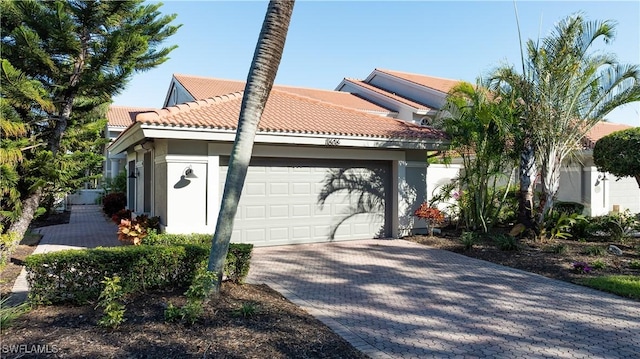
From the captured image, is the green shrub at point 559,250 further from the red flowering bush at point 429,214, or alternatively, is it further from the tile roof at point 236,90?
the tile roof at point 236,90

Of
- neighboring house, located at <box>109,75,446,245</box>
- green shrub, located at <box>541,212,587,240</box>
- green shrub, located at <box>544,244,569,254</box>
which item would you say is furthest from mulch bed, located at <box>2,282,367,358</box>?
green shrub, located at <box>541,212,587,240</box>

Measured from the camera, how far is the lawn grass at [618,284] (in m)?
6.99

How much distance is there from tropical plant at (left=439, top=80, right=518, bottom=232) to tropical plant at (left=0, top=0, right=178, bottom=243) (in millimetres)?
8257

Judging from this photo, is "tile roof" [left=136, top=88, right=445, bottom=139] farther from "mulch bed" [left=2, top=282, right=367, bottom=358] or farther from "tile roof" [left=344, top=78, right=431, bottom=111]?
"tile roof" [left=344, top=78, right=431, bottom=111]

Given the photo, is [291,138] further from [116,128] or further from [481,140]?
[116,128]

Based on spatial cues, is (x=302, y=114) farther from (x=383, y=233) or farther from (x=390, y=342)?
Answer: (x=390, y=342)

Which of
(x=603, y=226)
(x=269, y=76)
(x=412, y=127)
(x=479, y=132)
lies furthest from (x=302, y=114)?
(x=603, y=226)

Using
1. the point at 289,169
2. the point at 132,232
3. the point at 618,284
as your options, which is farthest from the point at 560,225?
the point at 132,232

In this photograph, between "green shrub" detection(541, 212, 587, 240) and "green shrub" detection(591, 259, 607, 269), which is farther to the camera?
"green shrub" detection(541, 212, 587, 240)

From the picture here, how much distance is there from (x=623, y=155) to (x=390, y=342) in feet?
31.8

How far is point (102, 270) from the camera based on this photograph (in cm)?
568

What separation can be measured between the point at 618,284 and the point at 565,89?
224 inches

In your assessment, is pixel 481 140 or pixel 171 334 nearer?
pixel 171 334

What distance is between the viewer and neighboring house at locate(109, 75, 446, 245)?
991 centimetres
